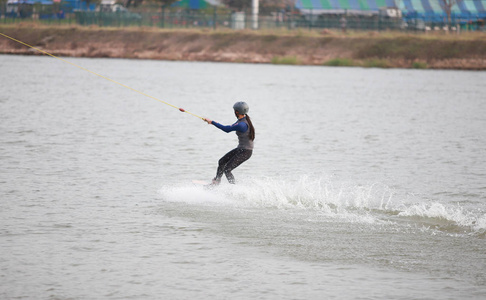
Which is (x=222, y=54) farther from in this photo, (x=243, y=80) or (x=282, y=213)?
(x=282, y=213)

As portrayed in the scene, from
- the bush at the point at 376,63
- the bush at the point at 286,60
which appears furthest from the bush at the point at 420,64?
the bush at the point at 286,60

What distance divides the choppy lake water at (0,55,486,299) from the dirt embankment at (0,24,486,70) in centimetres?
3128

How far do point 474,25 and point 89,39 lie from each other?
108ft

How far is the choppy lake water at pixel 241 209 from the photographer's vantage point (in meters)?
8.35

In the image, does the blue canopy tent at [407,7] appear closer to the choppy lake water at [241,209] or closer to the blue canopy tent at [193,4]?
the blue canopy tent at [193,4]

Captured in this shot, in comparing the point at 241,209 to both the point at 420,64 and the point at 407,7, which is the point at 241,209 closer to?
the point at 420,64

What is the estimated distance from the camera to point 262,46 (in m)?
61.1

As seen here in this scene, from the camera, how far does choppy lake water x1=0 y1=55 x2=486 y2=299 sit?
8.35 metres

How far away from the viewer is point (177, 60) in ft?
213

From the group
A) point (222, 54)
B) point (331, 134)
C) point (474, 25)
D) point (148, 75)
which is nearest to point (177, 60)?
point (222, 54)

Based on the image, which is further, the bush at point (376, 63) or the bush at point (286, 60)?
the bush at point (286, 60)

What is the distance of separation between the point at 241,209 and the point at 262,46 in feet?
165

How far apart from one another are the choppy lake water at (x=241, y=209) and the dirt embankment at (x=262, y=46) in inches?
1232

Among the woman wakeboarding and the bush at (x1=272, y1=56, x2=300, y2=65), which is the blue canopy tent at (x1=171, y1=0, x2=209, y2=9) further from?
the woman wakeboarding
